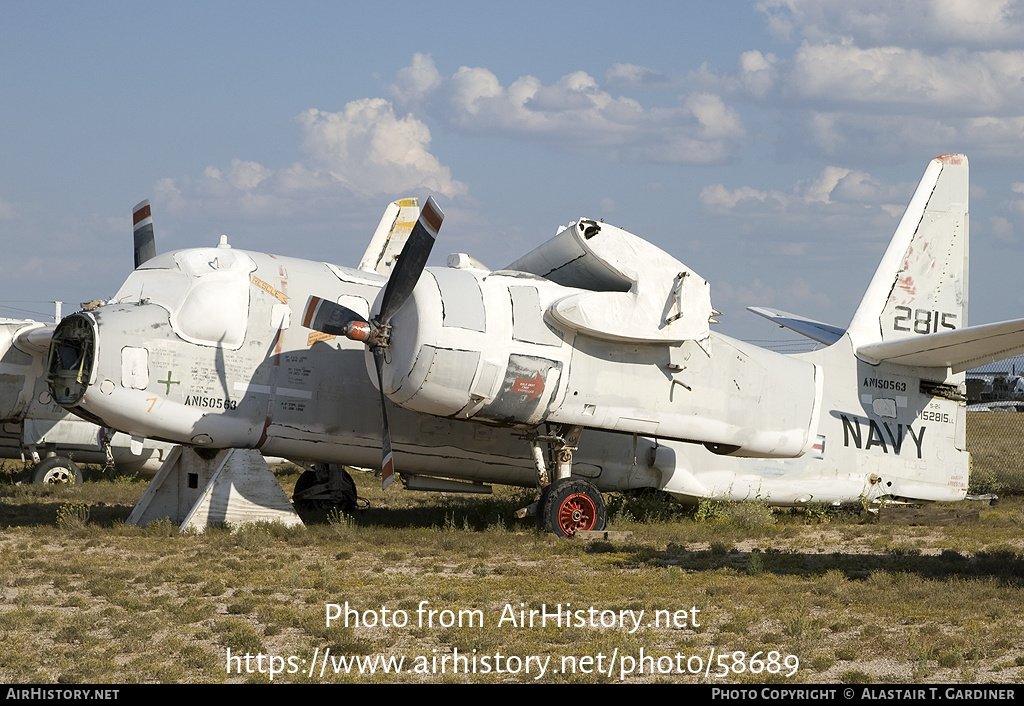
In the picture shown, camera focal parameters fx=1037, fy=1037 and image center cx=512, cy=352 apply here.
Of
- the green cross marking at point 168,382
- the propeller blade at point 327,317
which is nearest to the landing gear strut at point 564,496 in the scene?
the propeller blade at point 327,317

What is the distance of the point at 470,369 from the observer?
12961 millimetres

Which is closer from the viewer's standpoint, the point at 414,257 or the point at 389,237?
the point at 414,257

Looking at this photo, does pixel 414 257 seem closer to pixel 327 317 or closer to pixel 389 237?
pixel 327 317

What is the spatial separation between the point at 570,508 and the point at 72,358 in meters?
6.85

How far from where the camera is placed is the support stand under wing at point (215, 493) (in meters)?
13.8

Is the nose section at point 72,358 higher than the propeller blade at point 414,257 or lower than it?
lower

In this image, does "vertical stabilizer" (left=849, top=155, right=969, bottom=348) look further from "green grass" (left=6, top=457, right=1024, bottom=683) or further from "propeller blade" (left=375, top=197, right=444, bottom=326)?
"propeller blade" (left=375, top=197, right=444, bottom=326)

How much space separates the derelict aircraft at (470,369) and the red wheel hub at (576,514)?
21 mm

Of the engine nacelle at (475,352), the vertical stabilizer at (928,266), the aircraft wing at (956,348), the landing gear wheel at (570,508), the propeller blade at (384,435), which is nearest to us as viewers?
the engine nacelle at (475,352)

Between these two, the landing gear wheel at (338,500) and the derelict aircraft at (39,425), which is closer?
the landing gear wheel at (338,500)

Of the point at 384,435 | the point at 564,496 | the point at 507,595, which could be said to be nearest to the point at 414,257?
the point at 384,435

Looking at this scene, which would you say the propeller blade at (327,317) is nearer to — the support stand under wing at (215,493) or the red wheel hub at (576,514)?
the support stand under wing at (215,493)

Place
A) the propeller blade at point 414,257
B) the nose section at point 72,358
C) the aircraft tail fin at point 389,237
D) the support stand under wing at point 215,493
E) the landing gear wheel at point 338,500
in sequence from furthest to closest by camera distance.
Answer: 1. the aircraft tail fin at point 389,237
2. the landing gear wheel at point 338,500
3. the support stand under wing at point 215,493
4. the nose section at point 72,358
5. the propeller blade at point 414,257

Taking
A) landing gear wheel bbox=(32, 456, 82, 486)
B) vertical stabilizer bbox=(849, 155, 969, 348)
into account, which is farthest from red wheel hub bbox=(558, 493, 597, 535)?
landing gear wheel bbox=(32, 456, 82, 486)
